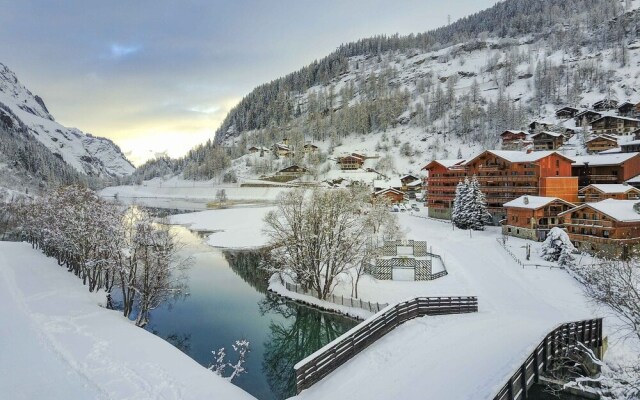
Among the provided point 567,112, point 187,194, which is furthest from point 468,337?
point 187,194

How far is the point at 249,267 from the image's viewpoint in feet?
159

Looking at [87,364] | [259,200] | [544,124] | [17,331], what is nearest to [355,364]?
[87,364]

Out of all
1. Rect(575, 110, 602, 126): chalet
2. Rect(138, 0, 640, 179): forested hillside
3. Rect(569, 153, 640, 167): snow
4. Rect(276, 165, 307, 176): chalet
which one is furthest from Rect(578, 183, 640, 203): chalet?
Rect(276, 165, 307, 176): chalet

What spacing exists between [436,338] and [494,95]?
169393 mm

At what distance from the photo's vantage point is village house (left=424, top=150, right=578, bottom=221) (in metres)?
62.0

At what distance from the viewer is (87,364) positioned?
18.2 metres

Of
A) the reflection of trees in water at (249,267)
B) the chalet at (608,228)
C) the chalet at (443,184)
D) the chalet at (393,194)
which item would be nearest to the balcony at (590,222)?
the chalet at (608,228)

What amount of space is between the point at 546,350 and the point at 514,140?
11277 centimetres

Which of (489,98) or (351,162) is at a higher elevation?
(489,98)

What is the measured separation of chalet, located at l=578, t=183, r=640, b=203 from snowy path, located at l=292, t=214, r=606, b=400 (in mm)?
30329

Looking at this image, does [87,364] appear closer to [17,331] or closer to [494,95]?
[17,331]

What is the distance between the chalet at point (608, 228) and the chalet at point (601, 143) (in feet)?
183

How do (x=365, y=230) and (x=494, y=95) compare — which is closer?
(x=365, y=230)

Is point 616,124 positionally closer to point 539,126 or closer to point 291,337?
point 539,126
